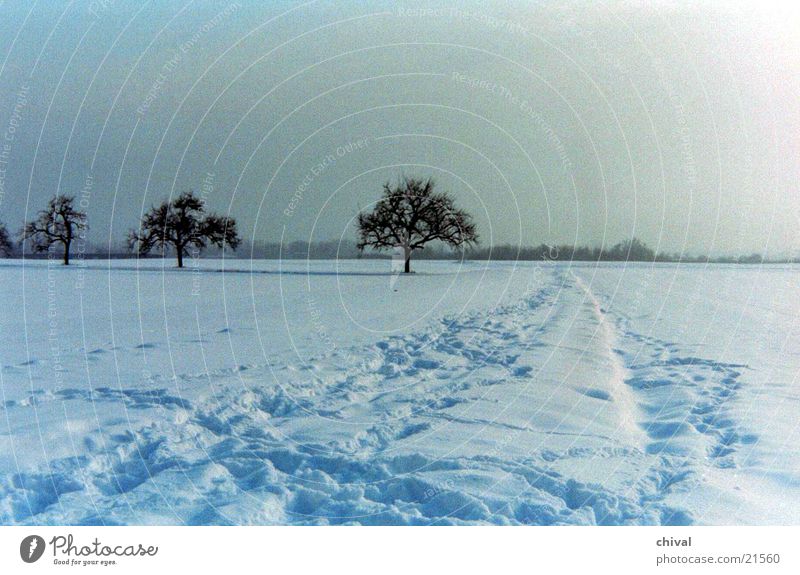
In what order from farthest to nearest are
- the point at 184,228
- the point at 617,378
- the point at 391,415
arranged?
the point at 184,228 → the point at 617,378 → the point at 391,415

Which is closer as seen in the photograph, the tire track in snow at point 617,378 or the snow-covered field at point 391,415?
the snow-covered field at point 391,415

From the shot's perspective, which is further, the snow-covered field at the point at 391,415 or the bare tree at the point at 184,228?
→ the bare tree at the point at 184,228

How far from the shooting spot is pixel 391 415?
794 cm

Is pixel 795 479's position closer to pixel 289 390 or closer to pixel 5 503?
pixel 289 390

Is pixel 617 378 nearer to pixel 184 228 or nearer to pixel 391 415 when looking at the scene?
pixel 391 415

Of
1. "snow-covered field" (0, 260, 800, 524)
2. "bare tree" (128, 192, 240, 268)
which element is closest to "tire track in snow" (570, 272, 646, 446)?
"snow-covered field" (0, 260, 800, 524)

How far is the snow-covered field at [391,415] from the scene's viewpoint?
618 centimetres

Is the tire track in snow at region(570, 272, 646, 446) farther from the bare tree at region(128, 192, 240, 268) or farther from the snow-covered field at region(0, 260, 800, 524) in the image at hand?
the bare tree at region(128, 192, 240, 268)

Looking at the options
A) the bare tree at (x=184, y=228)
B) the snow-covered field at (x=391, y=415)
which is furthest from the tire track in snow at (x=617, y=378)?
the bare tree at (x=184, y=228)

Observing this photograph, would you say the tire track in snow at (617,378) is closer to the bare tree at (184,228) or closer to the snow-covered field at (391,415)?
the snow-covered field at (391,415)

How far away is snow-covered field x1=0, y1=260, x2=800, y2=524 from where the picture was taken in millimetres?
6180

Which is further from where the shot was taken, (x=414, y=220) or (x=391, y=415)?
(x=414, y=220)

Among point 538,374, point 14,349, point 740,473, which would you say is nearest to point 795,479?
point 740,473

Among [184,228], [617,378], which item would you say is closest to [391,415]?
[617,378]
